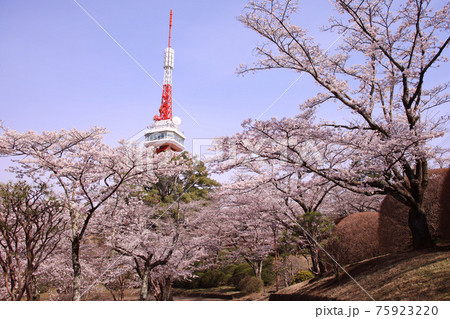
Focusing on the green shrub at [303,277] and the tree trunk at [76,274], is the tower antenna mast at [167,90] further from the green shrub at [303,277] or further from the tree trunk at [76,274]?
the tree trunk at [76,274]

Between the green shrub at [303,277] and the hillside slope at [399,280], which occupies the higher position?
the hillside slope at [399,280]

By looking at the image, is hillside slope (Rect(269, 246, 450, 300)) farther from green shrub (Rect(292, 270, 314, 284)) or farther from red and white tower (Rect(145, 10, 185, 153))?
red and white tower (Rect(145, 10, 185, 153))

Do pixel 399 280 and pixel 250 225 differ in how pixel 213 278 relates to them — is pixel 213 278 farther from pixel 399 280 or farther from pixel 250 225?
pixel 399 280

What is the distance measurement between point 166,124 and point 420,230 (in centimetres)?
4288

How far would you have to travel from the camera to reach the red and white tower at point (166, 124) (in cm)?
4659

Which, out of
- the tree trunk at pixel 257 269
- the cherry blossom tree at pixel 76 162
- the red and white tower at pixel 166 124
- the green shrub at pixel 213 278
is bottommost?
the green shrub at pixel 213 278

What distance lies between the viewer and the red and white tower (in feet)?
153

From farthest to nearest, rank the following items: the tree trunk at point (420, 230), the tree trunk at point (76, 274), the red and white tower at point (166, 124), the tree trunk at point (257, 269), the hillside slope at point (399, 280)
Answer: the red and white tower at point (166, 124) < the tree trunk at point (257, 269) < the tree trunk at point (76, 274) < the tree trunk at point (420, 230) < the hillside slope at point (399, 280)

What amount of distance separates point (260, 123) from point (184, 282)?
53.6 ft

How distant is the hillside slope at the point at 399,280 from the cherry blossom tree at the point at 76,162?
6.09 meters

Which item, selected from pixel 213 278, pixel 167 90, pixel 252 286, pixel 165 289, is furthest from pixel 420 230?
pixel 167 90

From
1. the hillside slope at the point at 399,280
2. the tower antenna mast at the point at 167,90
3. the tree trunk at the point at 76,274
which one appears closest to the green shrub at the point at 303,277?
the hillside slope at the point at 399,280

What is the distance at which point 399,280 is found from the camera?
5.67 meters
